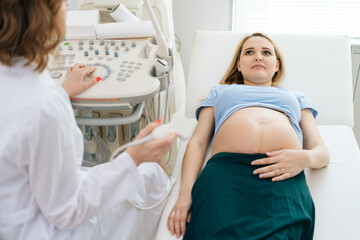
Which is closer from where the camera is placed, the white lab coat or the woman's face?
the white lab coat

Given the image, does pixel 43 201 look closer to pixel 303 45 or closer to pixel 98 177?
pixel 98 177

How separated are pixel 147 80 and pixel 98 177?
0.54 meters

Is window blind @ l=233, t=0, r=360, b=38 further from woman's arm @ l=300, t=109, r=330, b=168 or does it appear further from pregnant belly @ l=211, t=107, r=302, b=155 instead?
pregnant belly @ l=211, t=107, r=302, b=155

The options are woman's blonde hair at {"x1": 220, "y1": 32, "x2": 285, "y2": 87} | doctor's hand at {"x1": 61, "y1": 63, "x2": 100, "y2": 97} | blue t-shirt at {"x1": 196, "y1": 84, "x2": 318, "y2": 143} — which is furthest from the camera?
woman's blonde hair at {"x1": 220, "y1": 32, "x2": 285, "y2": 87}

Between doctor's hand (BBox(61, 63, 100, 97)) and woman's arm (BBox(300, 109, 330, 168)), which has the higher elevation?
doctor's hand (BBox(61, 63, 100, 97))

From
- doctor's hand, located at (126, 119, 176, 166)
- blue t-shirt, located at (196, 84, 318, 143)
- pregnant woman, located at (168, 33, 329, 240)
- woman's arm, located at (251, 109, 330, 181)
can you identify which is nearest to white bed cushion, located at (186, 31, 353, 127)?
pregnant woman, located at (168, 33, 329, 240)

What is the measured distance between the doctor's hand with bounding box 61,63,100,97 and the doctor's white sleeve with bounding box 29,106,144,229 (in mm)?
447

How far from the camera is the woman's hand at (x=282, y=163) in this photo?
3.61ft

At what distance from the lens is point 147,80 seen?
4.20 feet

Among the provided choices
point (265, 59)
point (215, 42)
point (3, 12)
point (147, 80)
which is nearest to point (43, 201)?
point (3, 12)

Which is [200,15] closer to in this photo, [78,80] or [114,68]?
[114,68]

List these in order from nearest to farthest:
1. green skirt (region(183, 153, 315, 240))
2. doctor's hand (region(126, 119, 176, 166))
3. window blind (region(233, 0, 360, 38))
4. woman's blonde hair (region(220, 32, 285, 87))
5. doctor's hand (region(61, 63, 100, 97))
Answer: doctor's hand (region(126, 119, 176, 166)) → green skirt (region(183, 153, 315, 240)) → doctor's hand (region(61, 63, 100, 97)) → woman's blonde hair (region(220, 32, 285, 87)) → window blind (region(233, 0, 360, 38))

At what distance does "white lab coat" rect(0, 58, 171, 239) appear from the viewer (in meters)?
0.70

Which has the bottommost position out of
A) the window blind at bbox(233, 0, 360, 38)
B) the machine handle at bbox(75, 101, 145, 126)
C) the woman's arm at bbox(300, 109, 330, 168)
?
the woman's arm at bbox(300, 109, 330, 168)
